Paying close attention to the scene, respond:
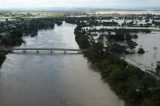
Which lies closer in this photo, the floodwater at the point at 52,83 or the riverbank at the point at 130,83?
the riverbank at the point at 130,83

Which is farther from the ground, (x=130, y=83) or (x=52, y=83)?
(x=130, y=83)

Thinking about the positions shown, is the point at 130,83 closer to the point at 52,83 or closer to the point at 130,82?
the point at 130,82

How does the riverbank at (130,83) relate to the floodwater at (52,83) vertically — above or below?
above

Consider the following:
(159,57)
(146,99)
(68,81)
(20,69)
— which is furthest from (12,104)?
(159,57)

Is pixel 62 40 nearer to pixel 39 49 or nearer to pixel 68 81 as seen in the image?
pixel 39 49

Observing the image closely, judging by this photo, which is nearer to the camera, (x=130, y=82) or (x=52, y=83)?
(x=130, y=82)

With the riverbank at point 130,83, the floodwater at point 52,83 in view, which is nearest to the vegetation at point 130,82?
the riverbank at point 130,83

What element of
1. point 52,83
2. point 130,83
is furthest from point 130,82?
point 52,83

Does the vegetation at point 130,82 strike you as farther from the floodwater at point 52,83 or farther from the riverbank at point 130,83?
the floodwater at point 52,83

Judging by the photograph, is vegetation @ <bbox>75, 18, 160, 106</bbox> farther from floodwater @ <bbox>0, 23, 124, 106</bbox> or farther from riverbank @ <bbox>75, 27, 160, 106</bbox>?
floodwater @ <bbox>0, 23, 124, 106</bbox>
